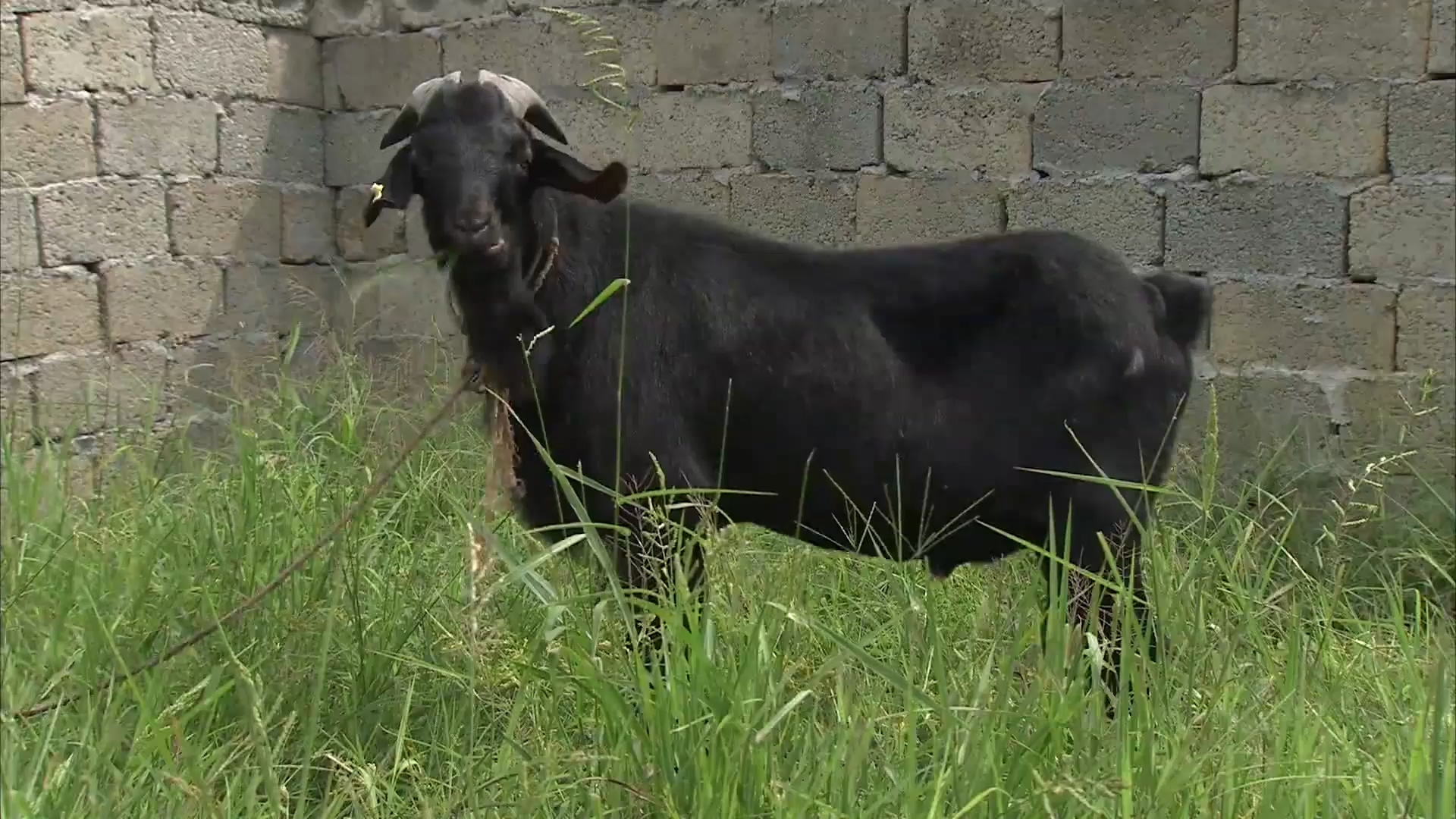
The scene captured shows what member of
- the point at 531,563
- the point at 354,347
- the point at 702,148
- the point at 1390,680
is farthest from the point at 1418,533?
the point at 354,347

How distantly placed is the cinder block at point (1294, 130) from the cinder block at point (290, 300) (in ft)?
11.2

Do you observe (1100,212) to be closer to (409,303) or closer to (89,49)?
(409,303)

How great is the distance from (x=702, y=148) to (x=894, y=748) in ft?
12.4

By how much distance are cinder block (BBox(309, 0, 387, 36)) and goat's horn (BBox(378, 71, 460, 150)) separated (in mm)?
3483

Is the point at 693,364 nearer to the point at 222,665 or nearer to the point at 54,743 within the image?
the point at 222,665

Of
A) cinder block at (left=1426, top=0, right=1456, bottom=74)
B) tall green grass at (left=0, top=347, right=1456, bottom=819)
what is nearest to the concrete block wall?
cinder block at (left=1426, top=0, right=1456, bottom=74)

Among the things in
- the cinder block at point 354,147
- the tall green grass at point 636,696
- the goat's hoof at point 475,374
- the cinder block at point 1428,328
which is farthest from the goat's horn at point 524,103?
the cinder block at point 354,147

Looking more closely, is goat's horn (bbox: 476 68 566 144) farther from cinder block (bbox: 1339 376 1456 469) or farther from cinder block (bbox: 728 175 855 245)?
cinder block (bbox: 1339 376 1456 469)

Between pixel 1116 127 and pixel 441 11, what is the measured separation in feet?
9.89

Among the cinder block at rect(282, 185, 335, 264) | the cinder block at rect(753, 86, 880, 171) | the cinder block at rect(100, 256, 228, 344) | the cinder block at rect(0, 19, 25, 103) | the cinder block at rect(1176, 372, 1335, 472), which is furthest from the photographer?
the cinder block at rect(282, 185, 335, 264)

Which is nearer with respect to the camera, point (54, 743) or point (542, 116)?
point (54, 743)

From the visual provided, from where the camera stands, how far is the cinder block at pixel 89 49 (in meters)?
5.24

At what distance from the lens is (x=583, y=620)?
236cm

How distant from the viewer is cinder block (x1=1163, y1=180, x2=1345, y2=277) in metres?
4.79
